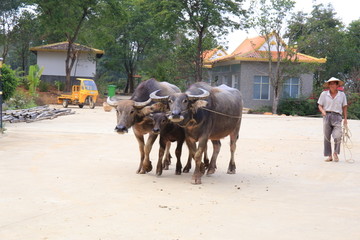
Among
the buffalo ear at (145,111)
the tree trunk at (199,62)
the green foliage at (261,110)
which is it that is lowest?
the green foliage at (261,110)

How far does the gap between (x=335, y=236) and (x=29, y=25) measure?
43.0 m

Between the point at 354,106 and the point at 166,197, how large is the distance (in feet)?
92.0

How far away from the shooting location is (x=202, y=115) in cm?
869

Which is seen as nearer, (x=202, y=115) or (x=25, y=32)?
(x=202, y=115)

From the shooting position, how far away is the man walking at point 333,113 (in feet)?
39.0

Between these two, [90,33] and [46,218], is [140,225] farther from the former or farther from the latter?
[90,33]

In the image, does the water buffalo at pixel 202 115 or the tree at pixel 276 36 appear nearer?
the water buffalo at pixel 202 115

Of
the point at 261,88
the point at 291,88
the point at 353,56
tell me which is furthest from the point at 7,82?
the point at 353,56

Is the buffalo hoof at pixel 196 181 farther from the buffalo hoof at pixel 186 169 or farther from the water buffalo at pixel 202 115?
the buffalo hoof at pixel 186 169

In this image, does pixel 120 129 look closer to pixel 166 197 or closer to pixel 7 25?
pixel 166 197

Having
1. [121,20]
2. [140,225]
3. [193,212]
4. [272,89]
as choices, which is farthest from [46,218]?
[121,20]

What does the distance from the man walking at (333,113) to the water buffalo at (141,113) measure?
161 inches

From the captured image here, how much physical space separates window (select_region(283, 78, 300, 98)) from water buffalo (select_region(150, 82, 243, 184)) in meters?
25.4

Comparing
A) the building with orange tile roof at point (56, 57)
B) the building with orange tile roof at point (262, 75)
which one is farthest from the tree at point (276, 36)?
the building with orange tile roof at point (56, 57)
